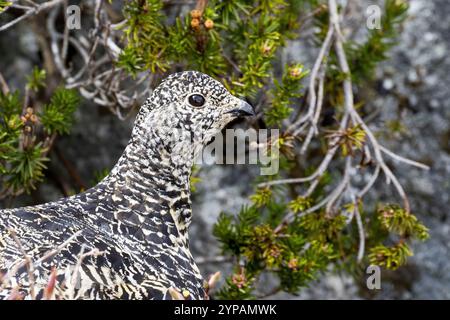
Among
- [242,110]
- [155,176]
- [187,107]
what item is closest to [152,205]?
[155,176]

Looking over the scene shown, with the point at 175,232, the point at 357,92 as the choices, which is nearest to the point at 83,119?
the point at 357,92

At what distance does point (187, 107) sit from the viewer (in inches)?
140

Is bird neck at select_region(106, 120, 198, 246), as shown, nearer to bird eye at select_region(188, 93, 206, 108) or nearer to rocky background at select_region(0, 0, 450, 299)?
bird eye at select_region(188, 93, 206, 108)

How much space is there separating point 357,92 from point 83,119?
1.86 m

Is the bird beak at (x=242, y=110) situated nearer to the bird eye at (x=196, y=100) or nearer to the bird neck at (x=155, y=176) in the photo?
the bird eye at (x=196, y=100)

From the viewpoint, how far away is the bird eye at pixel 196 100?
356cm

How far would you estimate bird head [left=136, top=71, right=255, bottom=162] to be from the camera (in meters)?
3.55

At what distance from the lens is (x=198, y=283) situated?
3381mm

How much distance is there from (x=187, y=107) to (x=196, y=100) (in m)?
0.05

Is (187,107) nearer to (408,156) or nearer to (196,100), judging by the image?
(196,100)

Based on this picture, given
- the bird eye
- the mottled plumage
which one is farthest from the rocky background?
the bird eye

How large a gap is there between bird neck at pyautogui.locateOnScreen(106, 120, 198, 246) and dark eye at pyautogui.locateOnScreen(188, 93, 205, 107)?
18 centimetres

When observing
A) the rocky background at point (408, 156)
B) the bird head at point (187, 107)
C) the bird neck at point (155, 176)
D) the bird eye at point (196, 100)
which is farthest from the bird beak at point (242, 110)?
the rocky background at point (408, 156)

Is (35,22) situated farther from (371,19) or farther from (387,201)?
(387,201)
